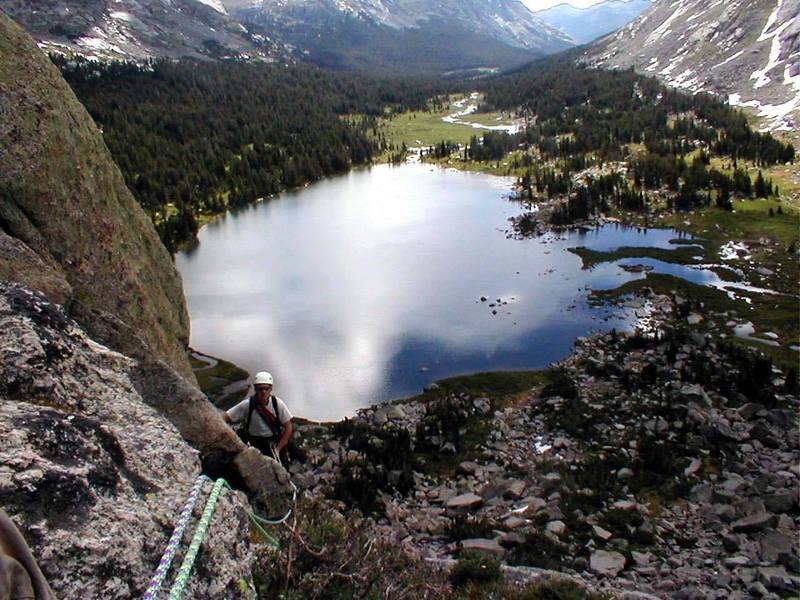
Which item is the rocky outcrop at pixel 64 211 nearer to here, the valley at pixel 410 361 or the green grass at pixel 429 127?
the valley at pixel 410 361

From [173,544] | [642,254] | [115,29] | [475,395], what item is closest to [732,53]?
[642,254]

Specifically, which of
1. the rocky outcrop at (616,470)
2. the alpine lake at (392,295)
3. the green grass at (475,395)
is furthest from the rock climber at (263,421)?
the alpine lake at (392,295)

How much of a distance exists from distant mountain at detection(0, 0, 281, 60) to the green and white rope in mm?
149958

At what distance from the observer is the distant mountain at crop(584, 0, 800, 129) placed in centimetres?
7838

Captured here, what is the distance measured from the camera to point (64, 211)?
7867 millimetres

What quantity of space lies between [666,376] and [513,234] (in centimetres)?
2533

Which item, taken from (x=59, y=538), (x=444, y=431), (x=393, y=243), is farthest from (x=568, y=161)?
(x=59, y=538)

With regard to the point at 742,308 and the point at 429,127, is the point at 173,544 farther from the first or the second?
the point at 429,127

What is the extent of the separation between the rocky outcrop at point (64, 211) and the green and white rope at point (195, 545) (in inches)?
103

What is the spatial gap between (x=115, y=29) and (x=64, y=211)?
187 meters

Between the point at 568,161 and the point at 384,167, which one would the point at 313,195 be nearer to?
the point at 384,167

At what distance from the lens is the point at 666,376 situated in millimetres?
21516

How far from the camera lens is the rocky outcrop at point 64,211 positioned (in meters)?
6.96

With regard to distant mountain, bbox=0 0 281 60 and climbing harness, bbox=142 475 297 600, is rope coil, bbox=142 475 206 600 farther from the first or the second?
distant mountain, bbox=0 0 281 60
